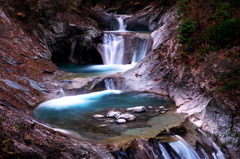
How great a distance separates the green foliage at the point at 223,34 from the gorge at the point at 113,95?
256 millimetres

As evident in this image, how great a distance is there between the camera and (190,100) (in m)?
6.99

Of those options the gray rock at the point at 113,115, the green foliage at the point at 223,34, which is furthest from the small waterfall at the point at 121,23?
the gray rock at the point at 113,115

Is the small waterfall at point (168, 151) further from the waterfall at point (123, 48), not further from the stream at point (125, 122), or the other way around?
the waterfall at point (123, 48)

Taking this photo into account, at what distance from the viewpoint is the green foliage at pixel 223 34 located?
654 cm

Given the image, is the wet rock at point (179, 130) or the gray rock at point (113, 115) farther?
the gray rock at point (113, 115)

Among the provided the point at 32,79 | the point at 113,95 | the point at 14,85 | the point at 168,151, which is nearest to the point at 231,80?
the point at 168,151

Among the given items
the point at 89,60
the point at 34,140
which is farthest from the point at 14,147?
the point at 89,60

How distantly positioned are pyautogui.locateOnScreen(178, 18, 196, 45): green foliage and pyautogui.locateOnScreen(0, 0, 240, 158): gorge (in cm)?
22

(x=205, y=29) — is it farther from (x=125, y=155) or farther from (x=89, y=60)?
(x=89, y=60)

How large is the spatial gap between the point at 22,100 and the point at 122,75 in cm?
514

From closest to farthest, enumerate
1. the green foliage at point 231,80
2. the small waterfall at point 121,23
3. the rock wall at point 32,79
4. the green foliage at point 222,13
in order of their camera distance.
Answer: the rock wall at point 32,79 → the green foliage at point 231,80 → the green foliage at point 222,13 → the small waterfall at point 121,23

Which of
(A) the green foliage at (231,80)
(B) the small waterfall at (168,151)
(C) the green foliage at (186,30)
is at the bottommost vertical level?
(B) the small waterfall at (168,151)

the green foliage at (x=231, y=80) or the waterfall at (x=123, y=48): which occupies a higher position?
the waterfall at (x=123, y=48)

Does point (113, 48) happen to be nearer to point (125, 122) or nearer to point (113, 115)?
point (113, 115)
